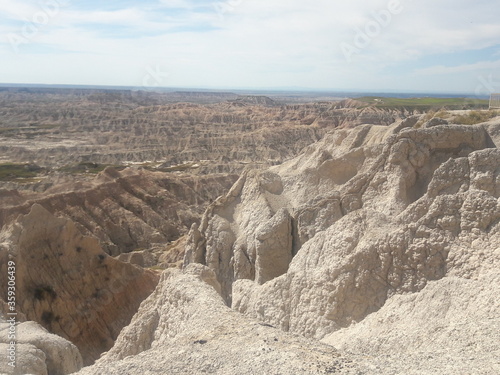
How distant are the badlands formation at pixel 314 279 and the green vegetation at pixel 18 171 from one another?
5046 centimetres

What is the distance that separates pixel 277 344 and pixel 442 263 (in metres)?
4.70

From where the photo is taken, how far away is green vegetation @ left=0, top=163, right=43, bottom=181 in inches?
2766

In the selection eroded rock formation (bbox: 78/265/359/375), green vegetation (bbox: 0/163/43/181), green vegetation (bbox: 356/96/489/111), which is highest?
green vegetation (bbox: 356/96/489/111)

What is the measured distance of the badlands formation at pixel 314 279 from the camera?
8391 millimetres

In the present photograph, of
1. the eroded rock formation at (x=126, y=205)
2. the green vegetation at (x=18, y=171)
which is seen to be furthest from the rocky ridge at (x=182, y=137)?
the eroded rock formation at (x=126, y=205)

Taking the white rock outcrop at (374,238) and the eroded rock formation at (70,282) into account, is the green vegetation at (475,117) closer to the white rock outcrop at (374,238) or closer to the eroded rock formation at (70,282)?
the white rock outcrop at (374,238)

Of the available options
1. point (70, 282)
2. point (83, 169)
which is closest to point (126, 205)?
point (70, 282)

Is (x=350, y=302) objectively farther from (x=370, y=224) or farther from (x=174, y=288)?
(x=174, y=288)

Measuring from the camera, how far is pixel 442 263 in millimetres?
10633

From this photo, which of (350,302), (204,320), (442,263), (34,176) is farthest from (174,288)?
(34,176)

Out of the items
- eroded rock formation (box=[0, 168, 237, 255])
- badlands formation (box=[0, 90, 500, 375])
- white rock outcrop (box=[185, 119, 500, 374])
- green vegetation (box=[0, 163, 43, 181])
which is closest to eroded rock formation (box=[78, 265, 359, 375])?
badlands formation (box=[0, 90, 500, 375])

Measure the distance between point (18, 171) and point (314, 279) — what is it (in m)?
73.6

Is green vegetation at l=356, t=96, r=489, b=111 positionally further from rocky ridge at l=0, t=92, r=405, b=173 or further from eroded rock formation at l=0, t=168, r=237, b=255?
eroded rock formation at l=0, t=168, r=237, b=255

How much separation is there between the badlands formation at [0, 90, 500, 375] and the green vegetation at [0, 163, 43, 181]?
5046 centimetres
